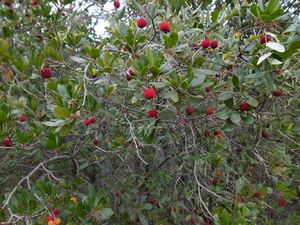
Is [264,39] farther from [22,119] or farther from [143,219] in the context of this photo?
[143,219]

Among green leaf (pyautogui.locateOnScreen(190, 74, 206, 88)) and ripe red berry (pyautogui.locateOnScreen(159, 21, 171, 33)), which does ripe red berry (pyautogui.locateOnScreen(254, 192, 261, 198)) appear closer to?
green leaf (pyautogui.locateOnScreen(190, 74, 206, 88))

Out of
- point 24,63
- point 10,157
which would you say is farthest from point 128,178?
point 24,63

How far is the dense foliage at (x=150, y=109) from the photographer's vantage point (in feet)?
5.54

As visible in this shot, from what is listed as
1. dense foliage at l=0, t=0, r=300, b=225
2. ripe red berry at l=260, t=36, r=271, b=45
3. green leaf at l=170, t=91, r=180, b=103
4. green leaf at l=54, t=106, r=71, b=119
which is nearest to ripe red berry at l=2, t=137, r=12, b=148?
dense foliage at l=0, t=0, r=300, b=225

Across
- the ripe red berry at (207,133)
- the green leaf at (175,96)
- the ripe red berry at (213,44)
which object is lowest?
the ripe red berry at (207,133)

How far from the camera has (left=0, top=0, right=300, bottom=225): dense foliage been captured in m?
1.69

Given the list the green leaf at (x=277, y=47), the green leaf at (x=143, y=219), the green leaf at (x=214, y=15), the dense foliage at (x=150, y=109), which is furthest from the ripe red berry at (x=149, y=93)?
the green leaf at (x=143, y=219)

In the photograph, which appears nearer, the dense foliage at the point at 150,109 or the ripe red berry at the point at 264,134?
the dense foliage at the point at 150,109

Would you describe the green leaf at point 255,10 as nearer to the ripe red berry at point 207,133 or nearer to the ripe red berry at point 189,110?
the ripe red berry at point 189,110

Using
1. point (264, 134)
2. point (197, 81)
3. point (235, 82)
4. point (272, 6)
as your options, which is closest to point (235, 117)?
point (235, 82)

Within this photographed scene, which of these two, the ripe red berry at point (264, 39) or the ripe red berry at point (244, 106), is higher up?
the ripe red berry at point (264, 39)

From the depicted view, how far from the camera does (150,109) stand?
1840 mm

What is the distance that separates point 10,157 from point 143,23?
1313 mm

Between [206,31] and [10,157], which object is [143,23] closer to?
[206,31]
